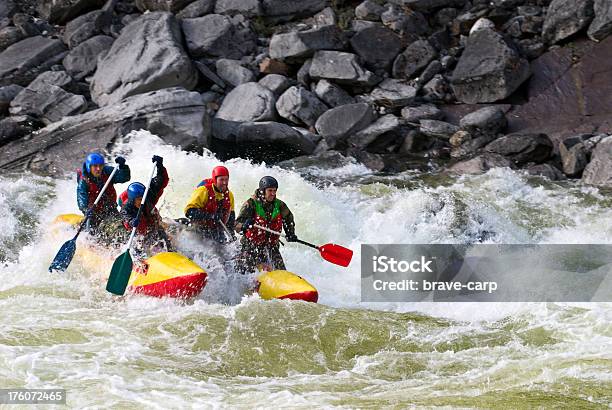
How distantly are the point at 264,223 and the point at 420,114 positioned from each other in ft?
21.8

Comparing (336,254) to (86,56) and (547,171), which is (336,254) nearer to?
(547,171)

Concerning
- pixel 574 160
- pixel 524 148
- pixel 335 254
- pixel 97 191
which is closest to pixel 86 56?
pixel 97 191

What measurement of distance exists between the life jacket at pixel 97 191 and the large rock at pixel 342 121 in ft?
17.3

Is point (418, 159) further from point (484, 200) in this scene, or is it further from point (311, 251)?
point (311, 251)

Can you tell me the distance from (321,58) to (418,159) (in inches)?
118

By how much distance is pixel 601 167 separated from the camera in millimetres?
10922

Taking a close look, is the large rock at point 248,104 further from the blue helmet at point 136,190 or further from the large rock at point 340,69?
the blue helmet at point 136,190

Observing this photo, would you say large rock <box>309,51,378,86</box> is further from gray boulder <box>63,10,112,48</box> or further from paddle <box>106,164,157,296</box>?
paddle <box>106,164,157,296</box>

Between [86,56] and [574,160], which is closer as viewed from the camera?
[574,160]

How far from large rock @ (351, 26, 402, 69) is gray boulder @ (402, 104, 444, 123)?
5.09 feet

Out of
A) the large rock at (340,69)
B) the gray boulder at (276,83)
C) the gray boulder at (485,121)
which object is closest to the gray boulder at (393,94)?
the large rock at (340,69)

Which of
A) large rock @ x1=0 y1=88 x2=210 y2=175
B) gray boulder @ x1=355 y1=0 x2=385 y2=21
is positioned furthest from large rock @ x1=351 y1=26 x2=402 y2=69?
large rock @ x1=0 y1=88 x2=210 y2=175

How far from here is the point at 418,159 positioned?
12625 mm

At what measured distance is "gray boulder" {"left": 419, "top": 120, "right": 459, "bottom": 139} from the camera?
42.9ft
